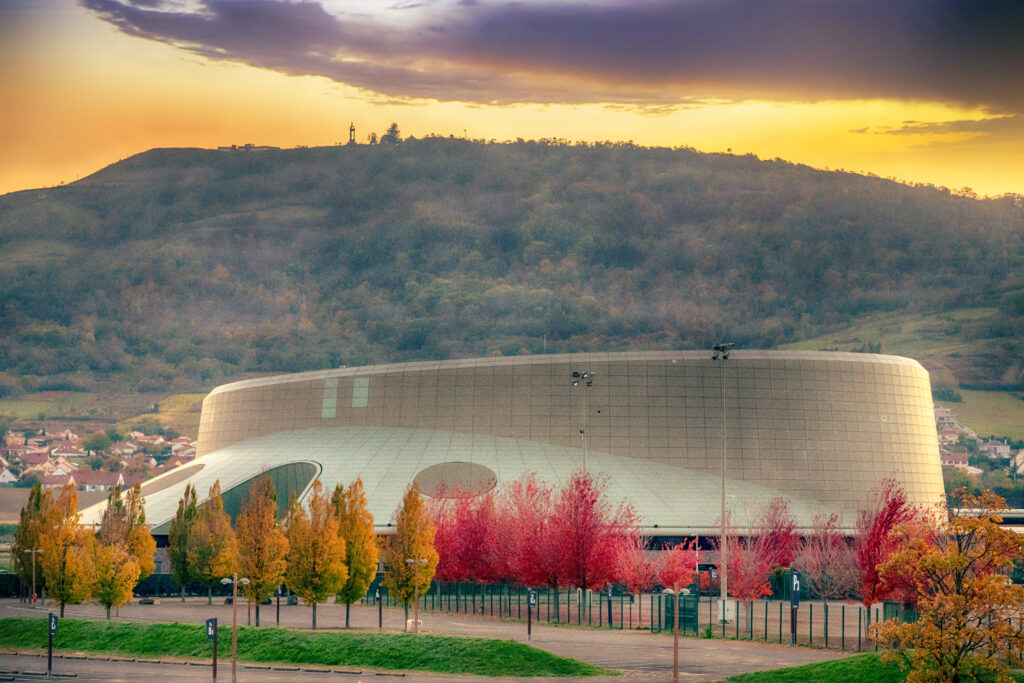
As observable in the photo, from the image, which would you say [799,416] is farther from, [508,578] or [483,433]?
[508,578]

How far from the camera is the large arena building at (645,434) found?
120 metres

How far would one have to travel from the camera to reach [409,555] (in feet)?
247

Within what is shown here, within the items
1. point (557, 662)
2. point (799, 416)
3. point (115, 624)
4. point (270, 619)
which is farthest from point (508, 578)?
point (799, 416)

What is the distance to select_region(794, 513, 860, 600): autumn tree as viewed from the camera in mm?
92938

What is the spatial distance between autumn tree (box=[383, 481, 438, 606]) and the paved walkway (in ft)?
7.34

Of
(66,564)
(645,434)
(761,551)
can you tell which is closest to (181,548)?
(66,564)

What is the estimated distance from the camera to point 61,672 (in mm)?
Answer: 56844

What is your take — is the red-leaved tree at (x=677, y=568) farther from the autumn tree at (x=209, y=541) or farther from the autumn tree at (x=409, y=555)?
the autumn tree at (x=209, y=541)

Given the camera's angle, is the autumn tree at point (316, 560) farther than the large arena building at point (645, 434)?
No

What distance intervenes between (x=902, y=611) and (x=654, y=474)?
60691mm

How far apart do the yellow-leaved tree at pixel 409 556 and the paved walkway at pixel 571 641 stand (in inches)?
85.9

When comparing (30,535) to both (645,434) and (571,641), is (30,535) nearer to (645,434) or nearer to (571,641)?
(571,641)

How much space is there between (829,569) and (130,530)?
49890 millimetres

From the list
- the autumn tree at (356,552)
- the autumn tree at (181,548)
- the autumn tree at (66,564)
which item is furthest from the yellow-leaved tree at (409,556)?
the autumn tree at (181,548)
